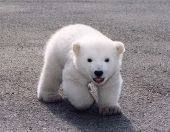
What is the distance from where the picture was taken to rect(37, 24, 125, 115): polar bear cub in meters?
5.39

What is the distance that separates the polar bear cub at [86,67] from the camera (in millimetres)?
5391

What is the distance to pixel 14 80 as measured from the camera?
7.16 m

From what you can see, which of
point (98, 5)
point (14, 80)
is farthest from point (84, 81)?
point (98, 5)

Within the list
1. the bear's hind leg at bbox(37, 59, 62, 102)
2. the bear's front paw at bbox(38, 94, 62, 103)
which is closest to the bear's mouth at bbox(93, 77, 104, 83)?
the bear's hind leg at bbox(37, 59, 62, 102)

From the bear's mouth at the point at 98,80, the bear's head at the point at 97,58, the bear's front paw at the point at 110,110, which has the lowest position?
the bear's front paw at the point at 110,110

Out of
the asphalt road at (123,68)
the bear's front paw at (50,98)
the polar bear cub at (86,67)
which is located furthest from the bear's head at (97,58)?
the bear's front paw at (50,98)

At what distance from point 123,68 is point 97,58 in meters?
2.75

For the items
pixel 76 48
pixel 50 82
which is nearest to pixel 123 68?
pixel 50 82

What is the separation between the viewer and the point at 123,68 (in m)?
8.06

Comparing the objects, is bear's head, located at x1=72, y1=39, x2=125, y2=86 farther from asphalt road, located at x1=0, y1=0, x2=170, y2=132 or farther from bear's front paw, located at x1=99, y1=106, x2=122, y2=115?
asphalt road, located at x1=0, y1=0, x2=170, y2=132

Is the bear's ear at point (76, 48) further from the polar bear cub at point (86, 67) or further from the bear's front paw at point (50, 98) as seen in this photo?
the bear's front paw at point (50, 98)

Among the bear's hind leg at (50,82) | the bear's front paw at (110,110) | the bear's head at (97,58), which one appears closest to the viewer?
the bear's head at (97,58)

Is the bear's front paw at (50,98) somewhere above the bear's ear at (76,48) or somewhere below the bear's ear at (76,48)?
below

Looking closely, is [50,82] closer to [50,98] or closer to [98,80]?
[50,98]
